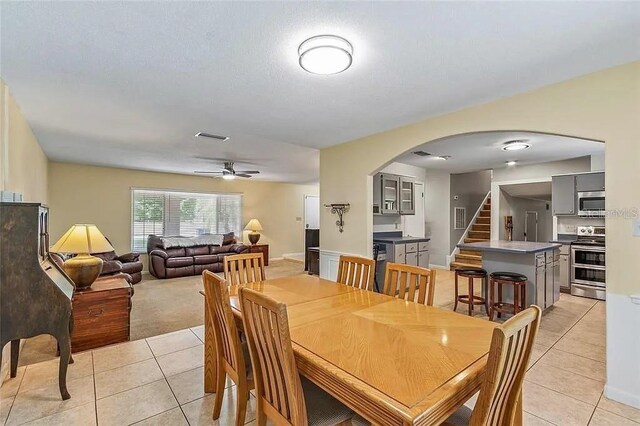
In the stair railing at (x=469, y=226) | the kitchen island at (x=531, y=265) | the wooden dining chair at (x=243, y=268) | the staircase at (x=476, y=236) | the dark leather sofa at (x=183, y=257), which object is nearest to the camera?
the wooden dining chair at (x=243, y=268)

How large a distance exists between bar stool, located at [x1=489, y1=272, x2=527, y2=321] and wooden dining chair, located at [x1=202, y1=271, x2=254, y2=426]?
3214 millimetres

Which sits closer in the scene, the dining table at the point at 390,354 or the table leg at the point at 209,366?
the dining table at the point at 390,354

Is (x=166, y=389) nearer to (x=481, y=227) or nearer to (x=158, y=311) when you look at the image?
(x=158, y=311)

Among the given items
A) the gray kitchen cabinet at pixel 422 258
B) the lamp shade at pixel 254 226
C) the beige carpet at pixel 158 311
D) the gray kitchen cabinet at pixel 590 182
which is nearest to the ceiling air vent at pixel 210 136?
the beige carpet at pixel 158 311

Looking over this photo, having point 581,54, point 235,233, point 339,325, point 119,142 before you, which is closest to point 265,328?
point 339,325

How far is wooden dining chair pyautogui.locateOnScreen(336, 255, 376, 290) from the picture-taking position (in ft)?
8.56

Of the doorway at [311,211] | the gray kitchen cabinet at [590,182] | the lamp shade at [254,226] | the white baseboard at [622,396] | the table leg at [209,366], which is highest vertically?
the gray kitchen cabinet at [590,182]

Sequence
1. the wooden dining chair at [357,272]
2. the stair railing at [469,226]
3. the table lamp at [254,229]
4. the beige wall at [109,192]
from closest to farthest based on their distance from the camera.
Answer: the wooden dining chair at [357,272], the beige wall at [109,192], the stair railing at [469,226], the table lamp at [254,229]

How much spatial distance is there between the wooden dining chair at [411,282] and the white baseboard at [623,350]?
51.6 inches

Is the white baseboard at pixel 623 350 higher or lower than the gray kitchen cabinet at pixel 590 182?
lower

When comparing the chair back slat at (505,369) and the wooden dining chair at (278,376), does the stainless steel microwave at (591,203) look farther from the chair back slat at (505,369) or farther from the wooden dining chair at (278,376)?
the wooden dining chair at (278,376)

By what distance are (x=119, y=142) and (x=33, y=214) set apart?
2.74 m

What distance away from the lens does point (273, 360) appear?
1.35 metres

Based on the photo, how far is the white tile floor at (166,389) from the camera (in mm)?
2010
